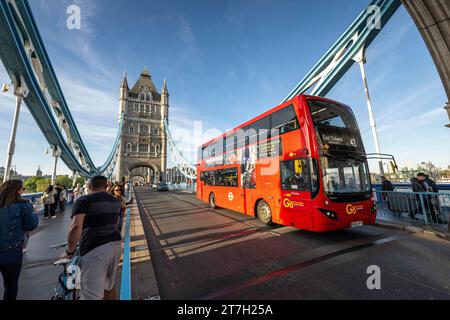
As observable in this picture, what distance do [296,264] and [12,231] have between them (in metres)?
4.13

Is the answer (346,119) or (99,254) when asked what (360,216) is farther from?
(99,254)

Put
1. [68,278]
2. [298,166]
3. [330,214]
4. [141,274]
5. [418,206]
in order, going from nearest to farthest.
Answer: [68,278] < [141,274] < [330,214] < [298,166] < [418,206]

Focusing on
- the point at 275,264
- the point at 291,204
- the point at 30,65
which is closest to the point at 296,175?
the point at 291,204

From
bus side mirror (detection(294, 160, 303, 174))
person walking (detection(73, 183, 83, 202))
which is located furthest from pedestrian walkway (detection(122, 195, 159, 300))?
person walking (detection(73, 183, 83, 202))

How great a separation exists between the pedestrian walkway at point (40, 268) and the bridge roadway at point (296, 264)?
1.59 m

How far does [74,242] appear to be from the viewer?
190 cm

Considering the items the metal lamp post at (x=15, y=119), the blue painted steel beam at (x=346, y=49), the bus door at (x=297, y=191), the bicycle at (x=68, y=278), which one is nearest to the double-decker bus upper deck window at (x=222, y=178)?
the bus door at (x=297, y=191)

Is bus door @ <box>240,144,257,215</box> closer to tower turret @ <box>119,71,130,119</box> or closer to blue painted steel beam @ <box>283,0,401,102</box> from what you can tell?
blue painted steel beam @ <box>283,0,401,102</box>

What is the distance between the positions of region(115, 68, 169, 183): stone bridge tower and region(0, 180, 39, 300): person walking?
56632 millimetres

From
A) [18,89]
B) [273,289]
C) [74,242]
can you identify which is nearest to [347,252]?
[273,289]

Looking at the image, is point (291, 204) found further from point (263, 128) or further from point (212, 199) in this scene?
point (212, 199)

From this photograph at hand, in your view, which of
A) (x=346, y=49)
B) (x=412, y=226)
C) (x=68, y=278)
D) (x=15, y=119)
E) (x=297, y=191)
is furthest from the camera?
(x=346, y=49)

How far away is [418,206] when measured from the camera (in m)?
6.25
